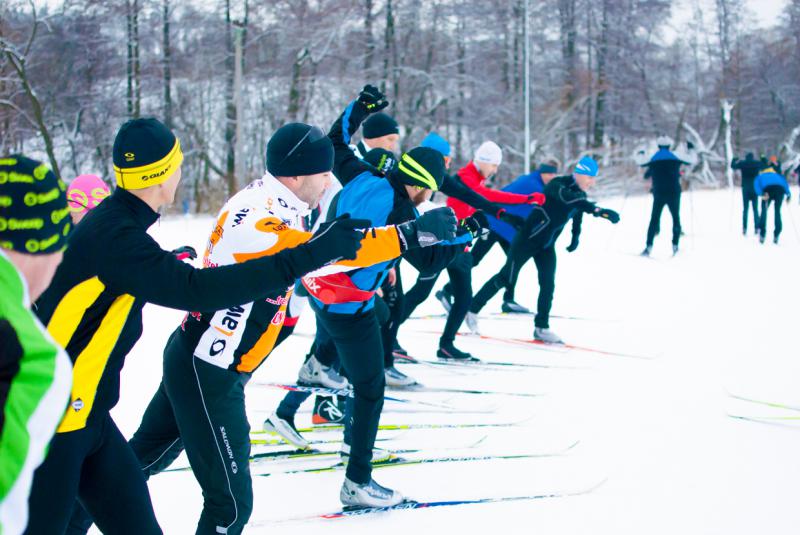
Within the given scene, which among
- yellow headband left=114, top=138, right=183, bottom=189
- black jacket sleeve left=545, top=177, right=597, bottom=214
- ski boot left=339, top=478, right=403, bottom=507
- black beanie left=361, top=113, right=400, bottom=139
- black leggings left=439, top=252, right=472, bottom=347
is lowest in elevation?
ski boot left=339, top=478, right=403, bottom=507

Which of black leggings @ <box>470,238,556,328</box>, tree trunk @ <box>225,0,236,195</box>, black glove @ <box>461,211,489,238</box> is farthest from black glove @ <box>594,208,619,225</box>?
tree trunk @ <box>225,0,236,195</box>

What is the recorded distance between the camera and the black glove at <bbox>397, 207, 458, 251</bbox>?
2854 millimetres

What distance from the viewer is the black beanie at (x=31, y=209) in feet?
3.95

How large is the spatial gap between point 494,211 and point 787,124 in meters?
37.8

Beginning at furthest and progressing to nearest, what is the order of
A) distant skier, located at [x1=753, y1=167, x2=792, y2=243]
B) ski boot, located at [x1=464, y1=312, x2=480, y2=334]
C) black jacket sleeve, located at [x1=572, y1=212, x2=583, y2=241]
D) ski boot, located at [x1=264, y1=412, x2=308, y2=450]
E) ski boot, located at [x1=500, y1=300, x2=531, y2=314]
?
distant skier, located at [x1=753, y1=167, x2=792, y2=243] → ski boot, located at [x1=500, y1=300, x2=531, y2=314] → black jacket sleeve, located at [x1=572, y1=212, x2=583, y2=241] → ski boot, located at [x1=464, y1=312, x2=480, y2=334] → ski boot, located at [x1=264, y1=412, x2=308, y2=450]

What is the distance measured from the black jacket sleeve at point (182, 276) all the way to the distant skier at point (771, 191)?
44.4 ft

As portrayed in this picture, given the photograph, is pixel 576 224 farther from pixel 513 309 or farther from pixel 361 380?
pixel 361 380

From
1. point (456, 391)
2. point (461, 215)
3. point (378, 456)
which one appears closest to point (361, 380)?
point (378, 456)

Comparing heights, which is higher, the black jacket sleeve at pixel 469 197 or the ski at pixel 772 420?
the black jacket sleeve at pixel 469 197

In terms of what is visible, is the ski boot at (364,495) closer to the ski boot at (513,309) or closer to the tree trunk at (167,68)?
the ski boot at (513,309)

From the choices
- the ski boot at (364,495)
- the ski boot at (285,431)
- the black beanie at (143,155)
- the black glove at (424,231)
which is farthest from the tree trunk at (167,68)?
the black beanie at (143,155)

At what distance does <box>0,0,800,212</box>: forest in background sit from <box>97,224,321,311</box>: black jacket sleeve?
841 inches

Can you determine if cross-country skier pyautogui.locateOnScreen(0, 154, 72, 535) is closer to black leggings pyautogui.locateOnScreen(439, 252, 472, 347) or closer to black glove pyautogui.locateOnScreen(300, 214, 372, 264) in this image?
black glove pyautogui.locateOnScreen(300, 214, 372, 264)

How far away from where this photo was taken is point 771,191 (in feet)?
44.2
